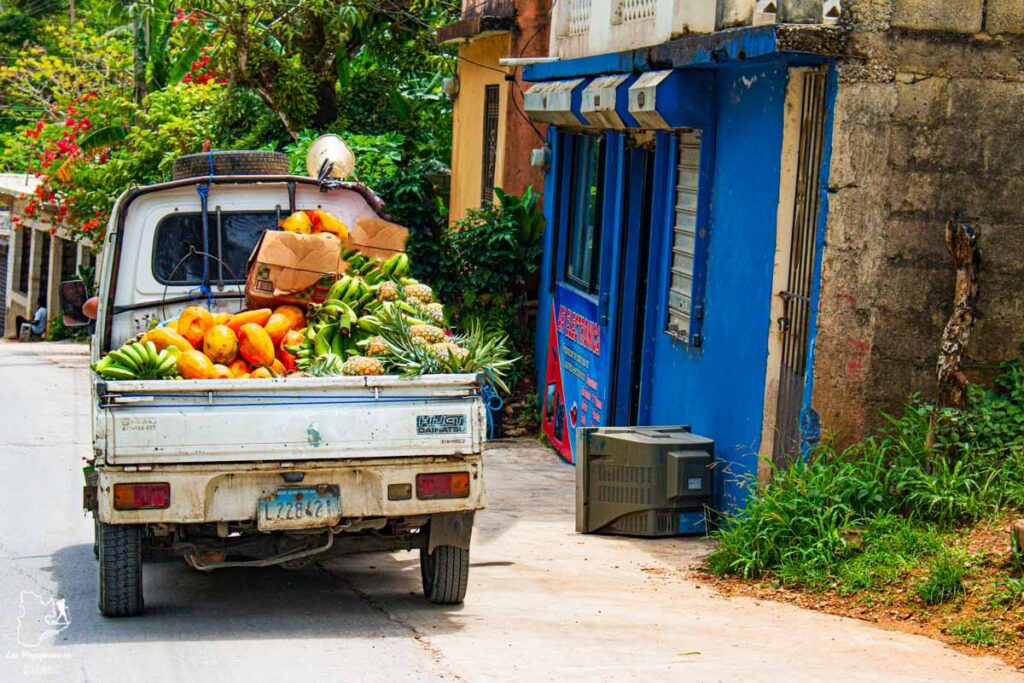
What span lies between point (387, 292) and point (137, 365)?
Answer: 1636 mm

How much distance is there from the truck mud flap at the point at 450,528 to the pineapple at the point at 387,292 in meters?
1.49

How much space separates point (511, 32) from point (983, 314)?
842cm

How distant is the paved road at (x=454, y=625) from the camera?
6113mm

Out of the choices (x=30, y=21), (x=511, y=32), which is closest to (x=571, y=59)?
(x=511, y=32)

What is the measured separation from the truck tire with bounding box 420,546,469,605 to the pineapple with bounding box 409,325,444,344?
111cm

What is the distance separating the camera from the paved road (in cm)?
611

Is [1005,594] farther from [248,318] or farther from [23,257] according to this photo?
[23,257]

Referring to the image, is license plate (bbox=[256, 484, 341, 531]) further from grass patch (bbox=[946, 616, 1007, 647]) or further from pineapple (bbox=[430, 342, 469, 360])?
grass patch (bbox=[946, 616, 1007, 647])

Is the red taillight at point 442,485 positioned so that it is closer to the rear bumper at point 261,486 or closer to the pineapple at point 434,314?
the rear bumper at point 261,486

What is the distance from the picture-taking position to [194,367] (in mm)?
7191

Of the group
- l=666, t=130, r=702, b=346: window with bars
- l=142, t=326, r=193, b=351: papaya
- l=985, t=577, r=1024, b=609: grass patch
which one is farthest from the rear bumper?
l=666, t=130, r=702, b=346: window with bars

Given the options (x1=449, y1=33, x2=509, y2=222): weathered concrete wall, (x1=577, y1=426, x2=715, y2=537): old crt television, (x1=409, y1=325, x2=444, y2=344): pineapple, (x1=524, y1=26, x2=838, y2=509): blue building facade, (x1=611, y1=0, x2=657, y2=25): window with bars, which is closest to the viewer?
(x1=409, y1=325, x2=444, y2=344): pineapple

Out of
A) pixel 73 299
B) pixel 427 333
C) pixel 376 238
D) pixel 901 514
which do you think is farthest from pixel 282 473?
pixel 901 514

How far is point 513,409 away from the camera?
14805mm
